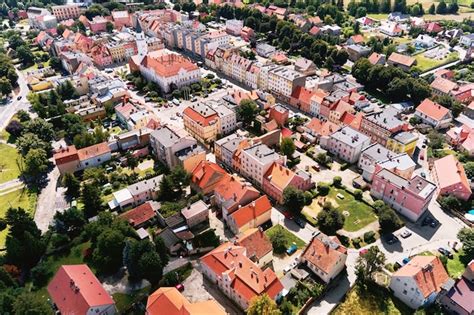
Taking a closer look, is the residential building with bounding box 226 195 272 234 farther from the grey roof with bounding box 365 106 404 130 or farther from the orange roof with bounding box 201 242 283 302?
the grey roof with bounding box 365 106 404 130

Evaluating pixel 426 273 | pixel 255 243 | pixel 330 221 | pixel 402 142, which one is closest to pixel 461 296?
pixel 426 273

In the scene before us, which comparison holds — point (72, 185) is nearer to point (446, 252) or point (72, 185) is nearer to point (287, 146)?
point (287, 146)

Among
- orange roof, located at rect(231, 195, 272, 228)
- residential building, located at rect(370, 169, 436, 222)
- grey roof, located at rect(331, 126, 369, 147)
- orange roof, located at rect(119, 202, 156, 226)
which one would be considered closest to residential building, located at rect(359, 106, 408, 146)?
grey roof, located at rect(331, 126, 369, 147)

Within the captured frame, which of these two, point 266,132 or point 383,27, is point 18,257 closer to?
point 266,132

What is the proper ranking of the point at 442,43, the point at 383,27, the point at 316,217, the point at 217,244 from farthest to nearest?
the point at 383,27, the point at 442,43, the point at 316,217, the point at 217,244

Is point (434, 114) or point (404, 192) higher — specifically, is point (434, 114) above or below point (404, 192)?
below

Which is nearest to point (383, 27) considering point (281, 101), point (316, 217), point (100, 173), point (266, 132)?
point (281, 101)
